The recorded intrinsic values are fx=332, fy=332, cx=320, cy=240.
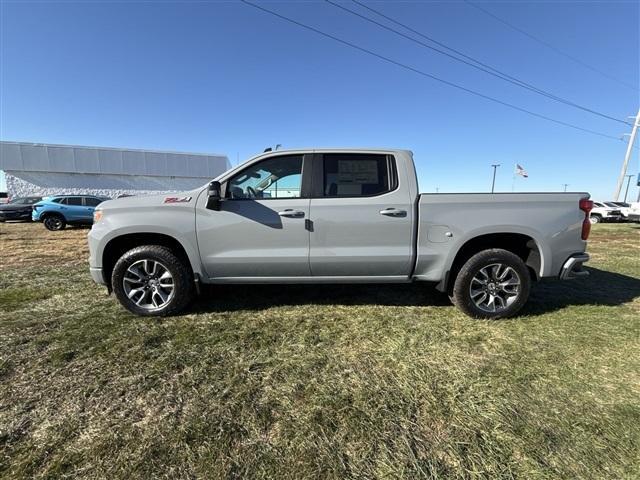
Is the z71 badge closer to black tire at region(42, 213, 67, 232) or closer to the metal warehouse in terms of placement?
black tire at region(42, 213, 67, 232)

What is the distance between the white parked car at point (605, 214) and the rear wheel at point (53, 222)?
31.3m

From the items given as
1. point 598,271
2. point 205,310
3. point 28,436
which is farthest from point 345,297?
point 598,271

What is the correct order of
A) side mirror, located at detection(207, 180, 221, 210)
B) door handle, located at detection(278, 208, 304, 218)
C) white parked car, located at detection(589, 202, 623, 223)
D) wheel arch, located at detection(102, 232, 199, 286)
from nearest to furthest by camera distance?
side mirror, located at detection(207, 180, 221, 210)
door handle, located at detection(278, 208, 304, 218)
wheel arch, located at detection(102, 232, 199, 286)
white parked car, located at detection(589, 202, 623, 223)

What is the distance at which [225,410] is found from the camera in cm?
223

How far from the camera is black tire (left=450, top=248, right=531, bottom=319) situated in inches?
146

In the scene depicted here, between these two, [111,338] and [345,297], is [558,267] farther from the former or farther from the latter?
[111,338]

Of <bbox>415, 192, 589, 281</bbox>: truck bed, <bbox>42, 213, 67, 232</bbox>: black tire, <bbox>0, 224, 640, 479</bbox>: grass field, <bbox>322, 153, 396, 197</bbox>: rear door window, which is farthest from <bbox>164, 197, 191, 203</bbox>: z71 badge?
<bbox>42, 213, 67, 232</bbox>: black tire

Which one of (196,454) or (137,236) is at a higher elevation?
(137,236)

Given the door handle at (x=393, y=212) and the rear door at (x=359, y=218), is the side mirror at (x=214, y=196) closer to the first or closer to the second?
the rear door at (x=359, y=218)

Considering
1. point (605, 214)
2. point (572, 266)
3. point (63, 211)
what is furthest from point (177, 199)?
point (605, 214)

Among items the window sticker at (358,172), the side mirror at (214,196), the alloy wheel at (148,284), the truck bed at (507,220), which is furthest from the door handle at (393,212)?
the alloy wheel at (148,284)

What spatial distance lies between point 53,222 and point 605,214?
1282 inches

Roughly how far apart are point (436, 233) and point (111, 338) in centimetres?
351

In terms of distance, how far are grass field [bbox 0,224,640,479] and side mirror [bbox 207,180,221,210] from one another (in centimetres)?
126
